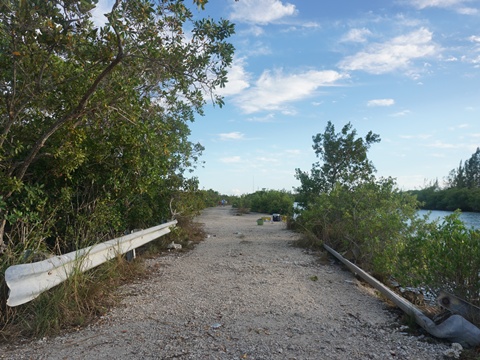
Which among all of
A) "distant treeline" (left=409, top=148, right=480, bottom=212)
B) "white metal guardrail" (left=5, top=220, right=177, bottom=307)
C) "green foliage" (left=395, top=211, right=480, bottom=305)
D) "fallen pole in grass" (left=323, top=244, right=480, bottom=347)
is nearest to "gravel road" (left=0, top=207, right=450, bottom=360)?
"fallen pole in grass" (left=323, top=244, right=480, bottom=347)

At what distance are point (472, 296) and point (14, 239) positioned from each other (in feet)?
18.2

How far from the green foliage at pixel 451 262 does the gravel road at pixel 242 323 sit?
66 centimetres

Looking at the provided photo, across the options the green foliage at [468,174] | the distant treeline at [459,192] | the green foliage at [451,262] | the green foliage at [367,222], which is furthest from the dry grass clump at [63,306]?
the green foliage at [468,174]

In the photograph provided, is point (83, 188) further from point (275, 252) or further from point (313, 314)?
point (275, 252)

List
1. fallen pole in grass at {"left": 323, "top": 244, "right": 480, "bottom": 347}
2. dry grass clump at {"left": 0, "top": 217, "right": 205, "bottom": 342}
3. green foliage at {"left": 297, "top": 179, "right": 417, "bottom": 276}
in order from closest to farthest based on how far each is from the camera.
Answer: fallen pole in grass at {"left": 323, "top": 244, "right": 480, "bottom": 347}, dry grass clump at {"left": 0, "top": 217, "right": 205, "bottom": 342}, green foliage at {"left": 297, "top": 179, "right": 417, "bottom": 276}

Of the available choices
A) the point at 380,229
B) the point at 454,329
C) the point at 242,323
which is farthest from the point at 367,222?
the point at 242,323

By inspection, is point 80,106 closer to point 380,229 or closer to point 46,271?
point 46,271

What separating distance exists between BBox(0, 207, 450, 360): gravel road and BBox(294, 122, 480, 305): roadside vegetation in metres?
0.71

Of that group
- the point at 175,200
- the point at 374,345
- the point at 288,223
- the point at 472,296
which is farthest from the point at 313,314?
the point at 288,223

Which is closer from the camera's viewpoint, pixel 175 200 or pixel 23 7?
pixel 23 7

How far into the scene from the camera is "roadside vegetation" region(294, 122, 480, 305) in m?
3.99

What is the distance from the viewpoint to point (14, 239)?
189 inches

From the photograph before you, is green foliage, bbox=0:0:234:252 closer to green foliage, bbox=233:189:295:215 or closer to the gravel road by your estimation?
the gravel road

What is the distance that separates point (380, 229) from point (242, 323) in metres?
4.22
